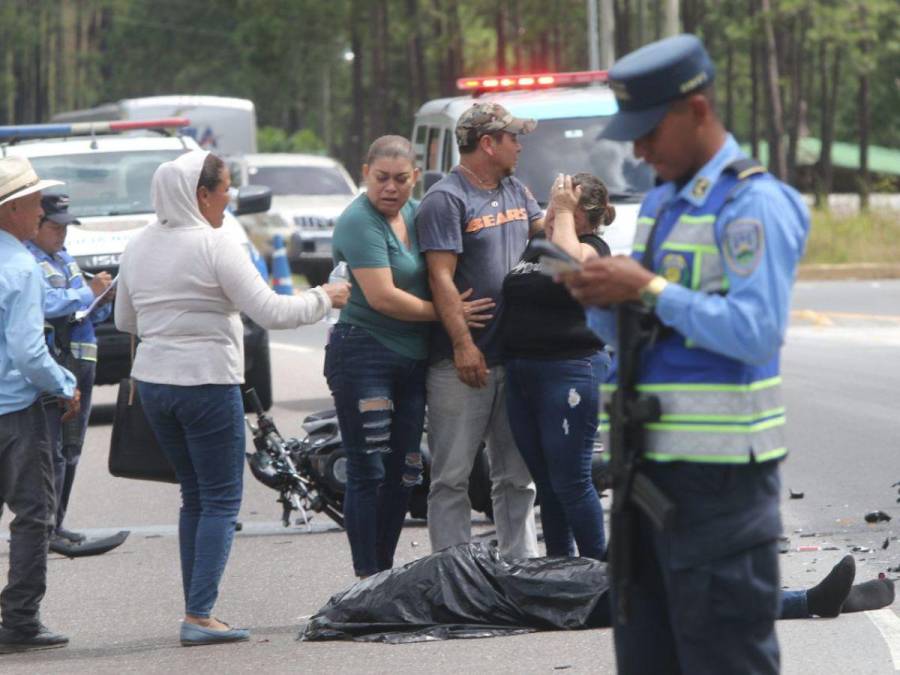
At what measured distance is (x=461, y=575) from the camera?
263 inches

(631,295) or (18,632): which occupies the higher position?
(631,295)

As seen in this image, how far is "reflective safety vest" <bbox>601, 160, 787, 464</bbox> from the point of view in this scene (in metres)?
3.90

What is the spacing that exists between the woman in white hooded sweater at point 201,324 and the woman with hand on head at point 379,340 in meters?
0.36

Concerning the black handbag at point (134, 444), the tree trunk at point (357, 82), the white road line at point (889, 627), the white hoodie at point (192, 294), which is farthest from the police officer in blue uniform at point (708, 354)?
Answer: the tree trunk at point (357, 82)

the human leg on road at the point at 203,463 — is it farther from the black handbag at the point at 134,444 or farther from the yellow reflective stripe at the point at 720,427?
the yellow reflective stripe at the point at 720,427

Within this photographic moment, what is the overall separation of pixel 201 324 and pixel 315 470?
245 centimetres

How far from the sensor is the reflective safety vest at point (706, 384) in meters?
3.90

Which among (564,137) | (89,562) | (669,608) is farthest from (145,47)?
(669,608)

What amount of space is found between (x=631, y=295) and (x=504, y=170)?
10.7ft

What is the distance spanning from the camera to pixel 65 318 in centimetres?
878

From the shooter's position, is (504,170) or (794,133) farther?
(794,133)

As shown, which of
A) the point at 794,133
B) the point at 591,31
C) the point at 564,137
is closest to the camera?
the point at 564,137

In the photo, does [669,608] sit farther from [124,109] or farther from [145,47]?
[145,47]

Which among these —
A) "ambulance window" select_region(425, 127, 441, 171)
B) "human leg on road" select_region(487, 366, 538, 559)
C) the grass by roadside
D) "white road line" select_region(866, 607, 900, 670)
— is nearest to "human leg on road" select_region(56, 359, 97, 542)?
"human leg on road" select_region(487, 366, 538, 559)
